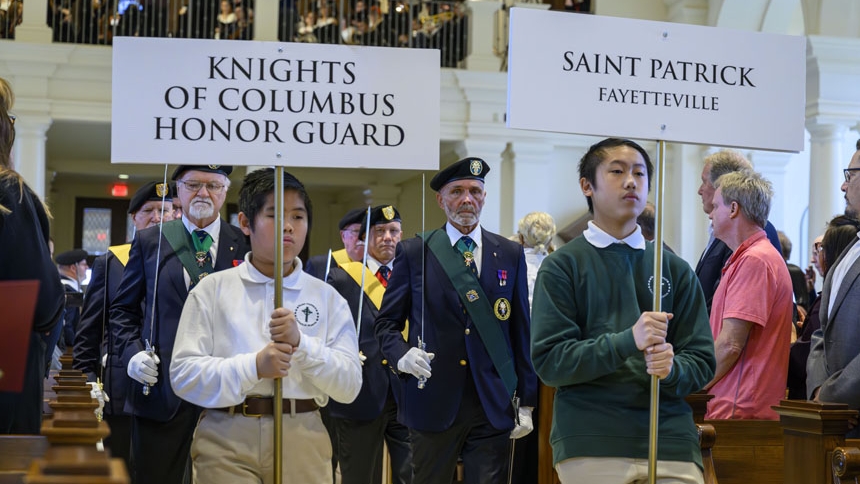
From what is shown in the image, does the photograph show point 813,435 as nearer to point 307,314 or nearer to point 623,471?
point 623,471

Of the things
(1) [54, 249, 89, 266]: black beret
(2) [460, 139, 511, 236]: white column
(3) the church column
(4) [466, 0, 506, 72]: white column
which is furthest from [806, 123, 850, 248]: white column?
(1) [54, 249, 89, 266]: black beret

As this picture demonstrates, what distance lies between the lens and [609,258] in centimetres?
305

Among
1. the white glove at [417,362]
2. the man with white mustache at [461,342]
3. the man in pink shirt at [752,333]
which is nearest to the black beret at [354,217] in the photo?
the man with white mustache at [461,342]

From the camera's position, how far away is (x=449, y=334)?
4301 millimetres

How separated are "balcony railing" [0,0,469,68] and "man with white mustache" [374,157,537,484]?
929 centimetres

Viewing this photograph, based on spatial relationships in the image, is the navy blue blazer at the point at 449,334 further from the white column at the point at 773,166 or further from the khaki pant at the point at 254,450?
the white column at the point at 773,166

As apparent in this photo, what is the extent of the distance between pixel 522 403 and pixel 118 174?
1478cm

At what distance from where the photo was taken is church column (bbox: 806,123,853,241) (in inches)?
437

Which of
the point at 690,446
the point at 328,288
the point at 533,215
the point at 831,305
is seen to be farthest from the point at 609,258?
the point at 533,215

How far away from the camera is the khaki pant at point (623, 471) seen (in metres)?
2.90

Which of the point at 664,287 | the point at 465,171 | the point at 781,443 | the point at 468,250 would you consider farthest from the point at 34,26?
the point at 664,287

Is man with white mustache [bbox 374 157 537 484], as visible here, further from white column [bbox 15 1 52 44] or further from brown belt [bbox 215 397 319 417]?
white column [bbox 15 1 52 44]

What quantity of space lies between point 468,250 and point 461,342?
1.27 ft

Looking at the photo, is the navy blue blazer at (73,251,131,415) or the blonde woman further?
the blonde woman
